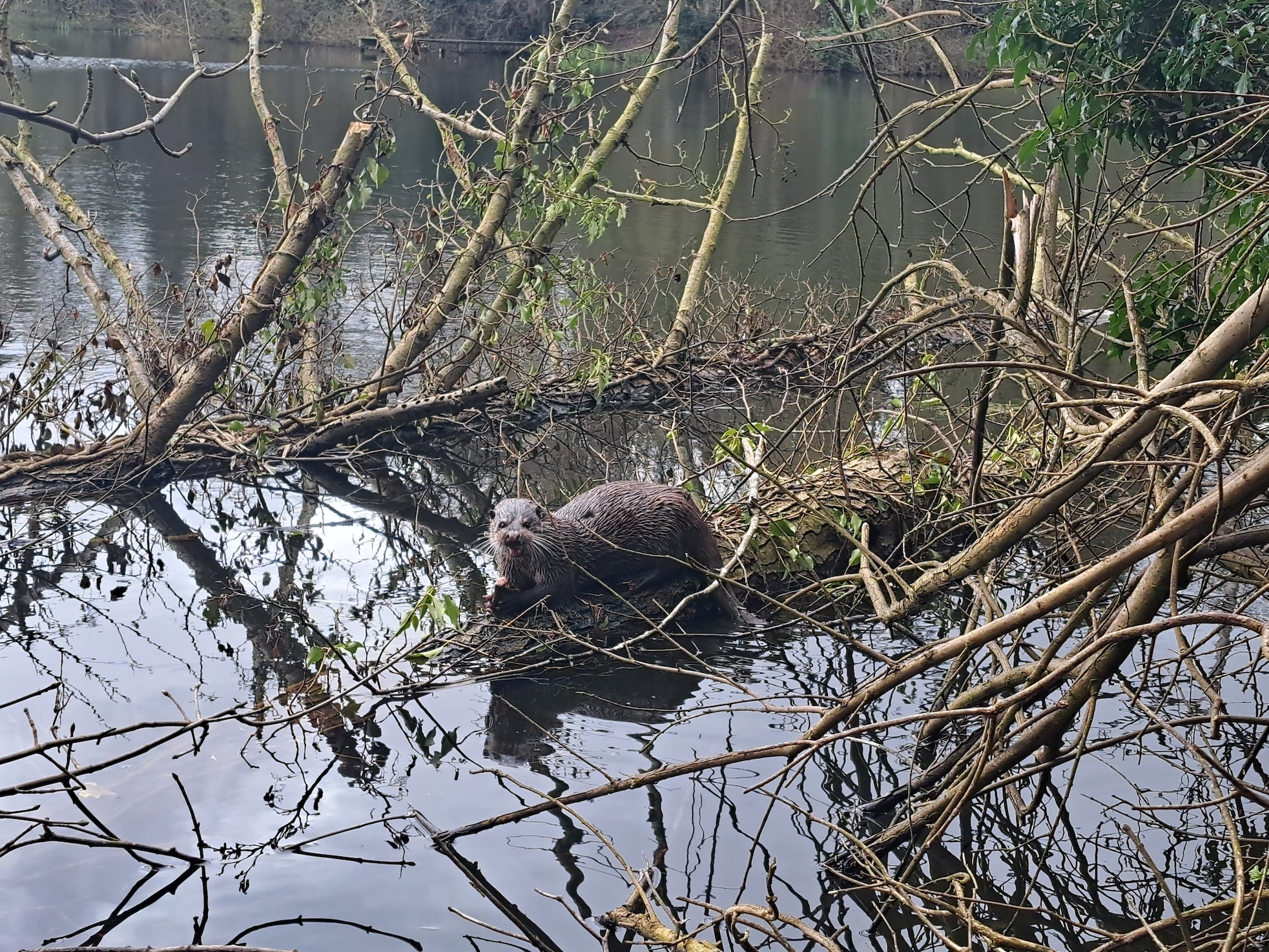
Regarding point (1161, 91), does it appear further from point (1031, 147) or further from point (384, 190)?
point (384, 190)

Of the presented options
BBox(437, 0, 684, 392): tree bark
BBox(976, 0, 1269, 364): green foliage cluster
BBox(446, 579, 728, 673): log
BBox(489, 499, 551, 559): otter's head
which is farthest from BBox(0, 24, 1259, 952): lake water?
BBox(976, 0, 1269, 364): green foliage cluster

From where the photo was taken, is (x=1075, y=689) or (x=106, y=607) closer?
(x=1075, y=689)

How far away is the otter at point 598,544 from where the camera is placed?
20.1ft

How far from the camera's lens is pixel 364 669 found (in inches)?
205

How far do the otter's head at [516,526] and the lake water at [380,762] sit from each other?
0.64m

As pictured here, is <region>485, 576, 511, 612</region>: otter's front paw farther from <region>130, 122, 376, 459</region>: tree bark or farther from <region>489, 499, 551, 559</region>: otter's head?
<region>130, 122, 376, 459</region>: tree bark

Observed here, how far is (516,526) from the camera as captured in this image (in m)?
6.13

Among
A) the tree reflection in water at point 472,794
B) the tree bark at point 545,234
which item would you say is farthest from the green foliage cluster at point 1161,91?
the tree bark at point 545,234

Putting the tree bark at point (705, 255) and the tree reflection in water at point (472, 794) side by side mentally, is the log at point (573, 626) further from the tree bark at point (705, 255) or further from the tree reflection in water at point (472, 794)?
the tree bark at point (705, 255)

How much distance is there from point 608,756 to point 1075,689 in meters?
2.06

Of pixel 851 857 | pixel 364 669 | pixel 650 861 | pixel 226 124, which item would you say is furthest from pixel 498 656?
pixel 226 124

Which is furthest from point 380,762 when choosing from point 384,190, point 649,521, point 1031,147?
point 384,190

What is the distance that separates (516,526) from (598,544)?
0.51 metres

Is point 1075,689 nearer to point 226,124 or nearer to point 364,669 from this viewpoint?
point 364,669
